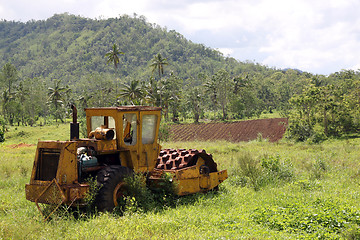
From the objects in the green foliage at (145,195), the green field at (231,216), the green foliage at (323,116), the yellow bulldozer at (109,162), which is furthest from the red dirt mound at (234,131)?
the green foliage at (145,195)

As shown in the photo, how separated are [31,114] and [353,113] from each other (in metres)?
60.9

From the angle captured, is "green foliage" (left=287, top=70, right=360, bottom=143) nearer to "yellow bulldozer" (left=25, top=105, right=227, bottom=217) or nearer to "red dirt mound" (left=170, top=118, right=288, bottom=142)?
"red dirt mound" (left=170, top=118, right=288, bottom=142)

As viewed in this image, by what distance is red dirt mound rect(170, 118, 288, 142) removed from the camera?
4550cm

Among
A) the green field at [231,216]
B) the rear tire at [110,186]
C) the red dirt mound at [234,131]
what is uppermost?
the rear tire at [110,186]

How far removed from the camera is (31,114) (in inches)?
2810

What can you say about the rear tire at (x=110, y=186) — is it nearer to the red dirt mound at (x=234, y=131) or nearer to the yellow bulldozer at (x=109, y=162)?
the yellow bulldozer at (x=109, y=162)

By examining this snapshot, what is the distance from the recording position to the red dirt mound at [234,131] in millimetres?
45500

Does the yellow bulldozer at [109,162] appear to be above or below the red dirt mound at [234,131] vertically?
above

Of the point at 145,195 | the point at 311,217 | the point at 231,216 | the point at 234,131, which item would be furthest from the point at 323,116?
the point at 145,195

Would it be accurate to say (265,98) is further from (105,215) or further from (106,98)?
(105,215)

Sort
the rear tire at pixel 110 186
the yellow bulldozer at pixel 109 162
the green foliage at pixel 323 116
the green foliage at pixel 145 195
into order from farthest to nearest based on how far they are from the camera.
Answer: the green foliage at pixel 323 116 → the green foliage at pixel 145 195 → the rear tire at pixel 110 186 → the yellow bulldozer at pixel 109 162

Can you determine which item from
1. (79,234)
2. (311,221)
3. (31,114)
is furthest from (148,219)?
(31,114)

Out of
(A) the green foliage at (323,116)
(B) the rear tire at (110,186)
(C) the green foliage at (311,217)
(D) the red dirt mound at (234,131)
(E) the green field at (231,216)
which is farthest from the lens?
(D) the red dirt mound at (234,131)

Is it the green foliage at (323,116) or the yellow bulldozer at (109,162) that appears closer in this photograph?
the yellow bulldozer at (109,162)
